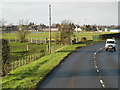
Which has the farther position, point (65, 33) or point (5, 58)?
point (65, 33)

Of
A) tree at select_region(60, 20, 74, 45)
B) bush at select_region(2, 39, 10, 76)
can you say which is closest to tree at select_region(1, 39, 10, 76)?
bush at select_region(2, 39, 10, 76)

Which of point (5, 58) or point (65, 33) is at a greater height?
point (65, 33)

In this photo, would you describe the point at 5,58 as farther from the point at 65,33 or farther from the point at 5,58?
the point at 65,33

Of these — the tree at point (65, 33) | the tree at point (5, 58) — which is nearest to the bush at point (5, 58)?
the tree at point (5, 58)

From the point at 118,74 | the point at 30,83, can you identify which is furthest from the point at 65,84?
the point at 118,74

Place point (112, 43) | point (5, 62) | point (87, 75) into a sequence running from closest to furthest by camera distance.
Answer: point (87, 75) < point (5, 62) < point (112, 43)

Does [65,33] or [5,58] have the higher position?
[65,33]

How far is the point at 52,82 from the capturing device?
50.0 ft

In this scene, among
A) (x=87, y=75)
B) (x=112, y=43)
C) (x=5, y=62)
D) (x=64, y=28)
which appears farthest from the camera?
(x=64, y=28)

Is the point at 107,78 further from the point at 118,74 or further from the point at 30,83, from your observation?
the point at 30,83

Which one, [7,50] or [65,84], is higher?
[7,50]

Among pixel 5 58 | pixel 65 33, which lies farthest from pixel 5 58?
pixel 65 33

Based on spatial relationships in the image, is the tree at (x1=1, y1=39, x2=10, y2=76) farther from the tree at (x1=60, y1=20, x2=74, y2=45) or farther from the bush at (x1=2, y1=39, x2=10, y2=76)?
the tree at (x1=60, y1=20, x2=74, y2=45)

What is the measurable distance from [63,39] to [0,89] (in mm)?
38409
